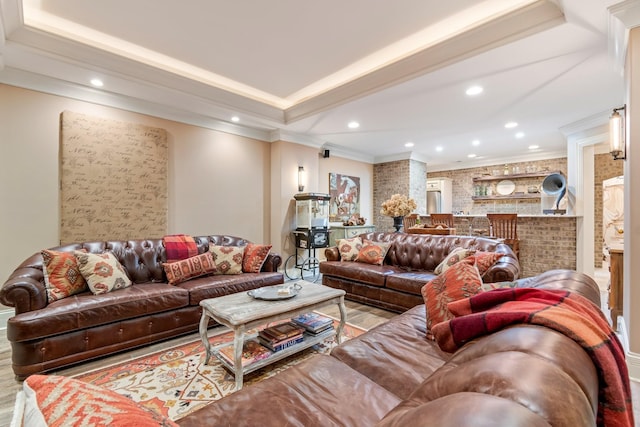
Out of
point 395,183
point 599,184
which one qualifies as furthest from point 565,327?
point 599,184

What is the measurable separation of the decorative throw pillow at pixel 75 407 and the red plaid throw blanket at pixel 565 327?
94 cm

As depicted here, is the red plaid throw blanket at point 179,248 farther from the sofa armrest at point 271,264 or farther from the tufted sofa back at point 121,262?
the sofa armrest at point 271,264

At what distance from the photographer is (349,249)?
14.1 feet

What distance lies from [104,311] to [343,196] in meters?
5.25

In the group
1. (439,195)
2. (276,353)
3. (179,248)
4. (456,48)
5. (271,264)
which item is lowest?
(276,353)

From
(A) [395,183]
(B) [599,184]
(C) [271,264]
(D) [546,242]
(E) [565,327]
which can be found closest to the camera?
(E) [565,327]

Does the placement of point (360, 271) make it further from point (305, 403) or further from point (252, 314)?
point (305, 403)

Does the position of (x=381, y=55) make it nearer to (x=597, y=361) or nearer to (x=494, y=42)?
(x=494, y=42)

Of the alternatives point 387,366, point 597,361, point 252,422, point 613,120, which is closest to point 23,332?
point 252,422

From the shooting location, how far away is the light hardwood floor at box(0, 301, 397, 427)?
1833 millimetres

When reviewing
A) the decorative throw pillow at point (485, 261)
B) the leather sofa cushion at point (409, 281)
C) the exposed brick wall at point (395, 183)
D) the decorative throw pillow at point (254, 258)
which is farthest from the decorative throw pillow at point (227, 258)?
the exposed brick wall at point (395, 183)

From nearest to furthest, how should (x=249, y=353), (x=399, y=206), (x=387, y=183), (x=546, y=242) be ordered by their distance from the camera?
(x=249, y=353), (x=399, y=206), (x=546, y=242), (x=387, y=183)

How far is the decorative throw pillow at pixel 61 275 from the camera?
2.41 metres

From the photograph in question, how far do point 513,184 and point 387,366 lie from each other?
816 centimetres
